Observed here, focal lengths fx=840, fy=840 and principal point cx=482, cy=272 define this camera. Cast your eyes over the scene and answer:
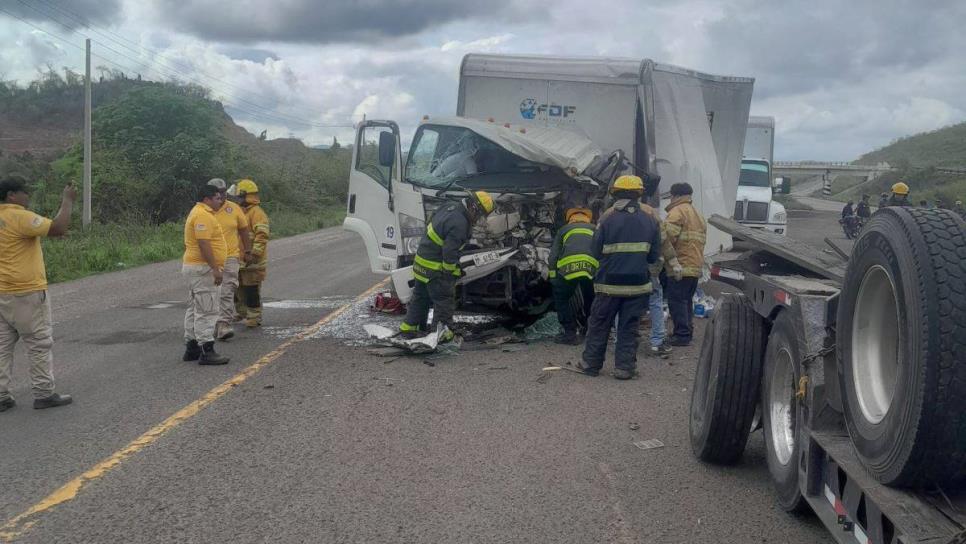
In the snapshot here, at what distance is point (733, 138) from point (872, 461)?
1012 centimetres

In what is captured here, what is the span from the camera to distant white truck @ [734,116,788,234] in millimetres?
19391

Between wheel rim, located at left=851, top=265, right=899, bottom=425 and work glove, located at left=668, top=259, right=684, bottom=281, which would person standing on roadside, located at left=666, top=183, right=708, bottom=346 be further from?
wheel rim, located at left=851, top=265, right=899, bottom=425

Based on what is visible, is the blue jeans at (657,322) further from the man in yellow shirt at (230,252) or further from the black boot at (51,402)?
the black boot at (51,402)

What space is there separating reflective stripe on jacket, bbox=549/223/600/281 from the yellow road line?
296 cm

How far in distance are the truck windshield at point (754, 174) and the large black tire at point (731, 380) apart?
1625cm

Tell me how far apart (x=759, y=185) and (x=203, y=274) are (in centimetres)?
1561

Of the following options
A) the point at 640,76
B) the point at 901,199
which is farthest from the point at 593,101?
the point at 901,199

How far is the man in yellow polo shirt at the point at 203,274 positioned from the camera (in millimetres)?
7805

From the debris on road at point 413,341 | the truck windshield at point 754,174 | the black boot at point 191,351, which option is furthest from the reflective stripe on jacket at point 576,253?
the truck windshield at point 754,174

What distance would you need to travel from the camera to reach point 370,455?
17.2 feet

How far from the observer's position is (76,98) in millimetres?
59625

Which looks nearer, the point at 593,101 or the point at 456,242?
the point at 456,242

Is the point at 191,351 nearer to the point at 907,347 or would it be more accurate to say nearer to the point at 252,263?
the point at 252,263

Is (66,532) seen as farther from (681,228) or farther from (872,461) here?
(681,228)
